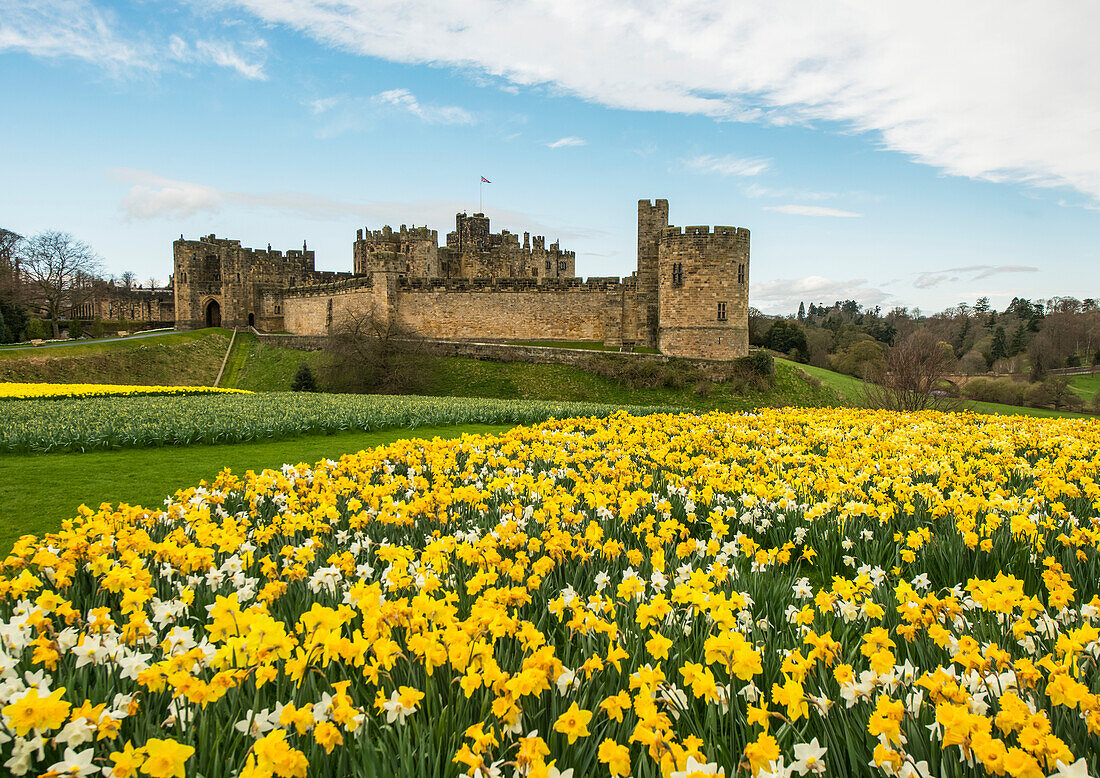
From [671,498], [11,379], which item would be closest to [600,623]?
[671,498]

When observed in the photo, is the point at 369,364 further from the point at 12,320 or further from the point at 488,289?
the point at 12,320

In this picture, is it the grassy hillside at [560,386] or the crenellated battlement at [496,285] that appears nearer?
the grassy hillside at [560,386]

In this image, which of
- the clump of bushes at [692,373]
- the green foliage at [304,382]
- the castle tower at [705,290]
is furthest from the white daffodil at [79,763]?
the castle tower at [705,290]

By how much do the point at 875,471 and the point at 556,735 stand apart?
229 inches

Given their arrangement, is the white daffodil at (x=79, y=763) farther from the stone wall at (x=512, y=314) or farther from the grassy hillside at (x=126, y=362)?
the stone wall at (x=512, y=314)

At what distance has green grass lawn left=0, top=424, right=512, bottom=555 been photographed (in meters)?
7.47

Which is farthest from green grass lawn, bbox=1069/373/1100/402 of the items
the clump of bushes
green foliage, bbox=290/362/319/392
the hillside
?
green foliage, bbox=290/362/319/392

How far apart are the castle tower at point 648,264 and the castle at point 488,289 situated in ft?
0.21

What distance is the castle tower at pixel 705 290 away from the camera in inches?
1389

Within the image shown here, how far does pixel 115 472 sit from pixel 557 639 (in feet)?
29.6

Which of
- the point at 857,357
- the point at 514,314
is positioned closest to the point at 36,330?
the point at 514,314

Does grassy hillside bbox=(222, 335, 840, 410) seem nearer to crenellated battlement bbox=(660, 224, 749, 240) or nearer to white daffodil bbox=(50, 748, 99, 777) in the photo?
crenellated battlement bbox=(660, 224, 749, 240)

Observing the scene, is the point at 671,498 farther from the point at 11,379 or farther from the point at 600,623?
the point at 11,379

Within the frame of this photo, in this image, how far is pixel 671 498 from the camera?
633cm
